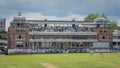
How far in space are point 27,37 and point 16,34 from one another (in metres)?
3.31

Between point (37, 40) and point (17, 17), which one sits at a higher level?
point (17, 17)

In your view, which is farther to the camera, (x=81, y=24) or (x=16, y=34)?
(x=81, y=24)

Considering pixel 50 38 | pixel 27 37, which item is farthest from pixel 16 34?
pixel 50 38

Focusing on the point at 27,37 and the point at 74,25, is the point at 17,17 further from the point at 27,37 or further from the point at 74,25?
the point at 74,25

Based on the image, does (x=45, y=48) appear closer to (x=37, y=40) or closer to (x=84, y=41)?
(x=37, y=40)

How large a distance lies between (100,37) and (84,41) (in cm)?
540

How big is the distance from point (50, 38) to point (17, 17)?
38.1 ft

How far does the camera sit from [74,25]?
118562 mm

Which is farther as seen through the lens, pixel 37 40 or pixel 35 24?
pixel 35 24

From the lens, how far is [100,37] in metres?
112

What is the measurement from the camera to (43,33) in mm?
108125

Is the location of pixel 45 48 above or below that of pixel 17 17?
below

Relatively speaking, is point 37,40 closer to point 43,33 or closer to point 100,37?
point 43,33

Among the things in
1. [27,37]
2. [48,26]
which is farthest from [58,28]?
[27,37]
